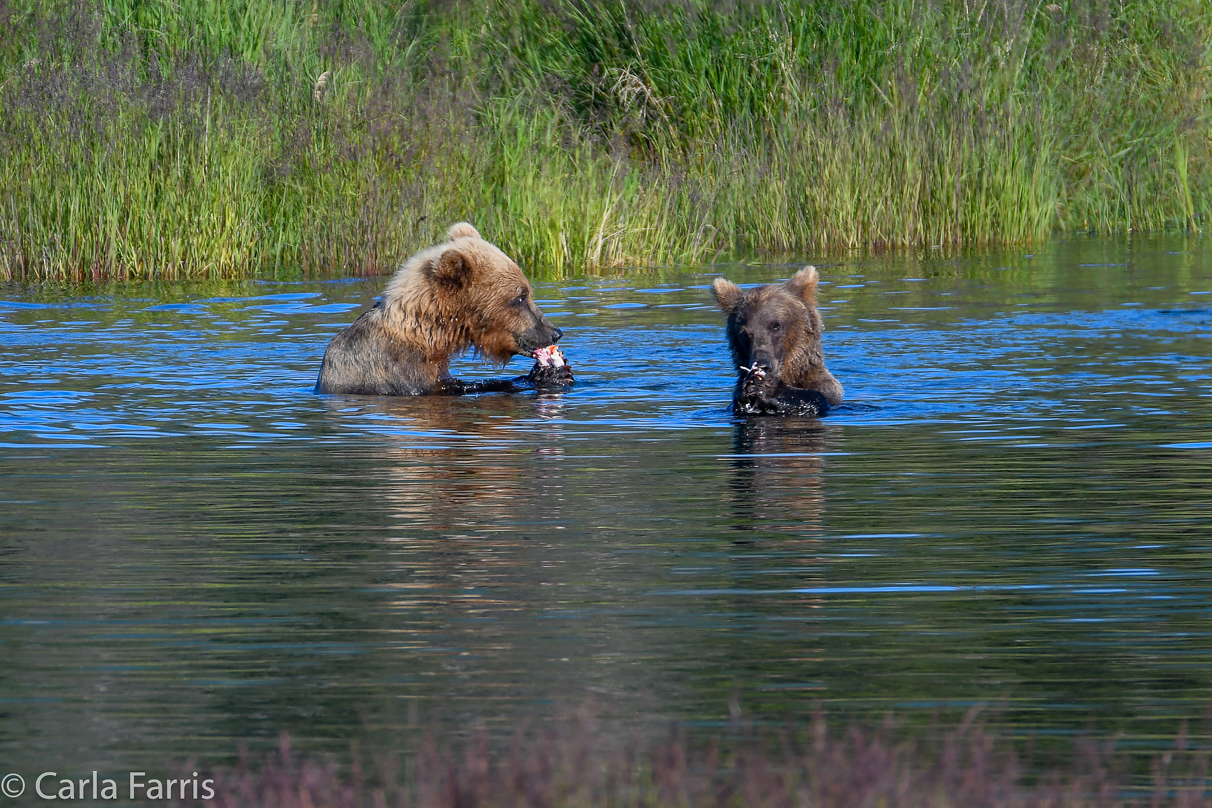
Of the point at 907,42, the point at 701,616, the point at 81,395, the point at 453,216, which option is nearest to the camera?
the point at 701,616

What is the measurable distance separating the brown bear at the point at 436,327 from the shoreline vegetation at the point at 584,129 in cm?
619

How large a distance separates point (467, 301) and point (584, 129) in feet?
30.1

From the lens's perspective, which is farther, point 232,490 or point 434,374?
point 434,374

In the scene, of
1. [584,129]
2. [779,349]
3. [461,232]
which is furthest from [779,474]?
[584,129]

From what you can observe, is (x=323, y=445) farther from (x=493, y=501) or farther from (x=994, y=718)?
(x=994, y=718)

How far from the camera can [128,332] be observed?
1236cm

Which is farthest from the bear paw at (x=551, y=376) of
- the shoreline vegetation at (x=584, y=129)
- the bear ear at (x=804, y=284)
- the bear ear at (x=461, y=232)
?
the shoreline vegetation at (x=584, y=129)

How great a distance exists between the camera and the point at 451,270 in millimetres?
9859

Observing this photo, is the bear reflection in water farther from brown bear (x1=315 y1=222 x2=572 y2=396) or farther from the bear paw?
brown bear (x1=315 y1=222 x2=572 y2=396)

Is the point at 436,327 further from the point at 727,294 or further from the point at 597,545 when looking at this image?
the point at 597,545

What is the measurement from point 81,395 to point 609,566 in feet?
16.9

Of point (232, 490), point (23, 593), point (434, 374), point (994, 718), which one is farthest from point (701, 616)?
point (434, 374)

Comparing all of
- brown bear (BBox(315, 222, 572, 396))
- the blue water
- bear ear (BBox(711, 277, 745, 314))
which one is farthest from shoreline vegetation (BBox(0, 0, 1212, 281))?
bear ear (BBox(711, 277, 745, 314))

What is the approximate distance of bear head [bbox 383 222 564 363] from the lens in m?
9.88
